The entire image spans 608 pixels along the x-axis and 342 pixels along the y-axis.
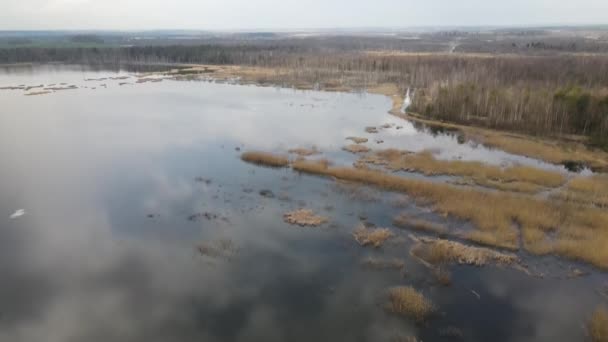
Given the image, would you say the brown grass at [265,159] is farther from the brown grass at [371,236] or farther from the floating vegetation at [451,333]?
the floating vegetation at [451,333]

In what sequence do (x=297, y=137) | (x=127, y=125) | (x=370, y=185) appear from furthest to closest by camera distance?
(x=127, y=125) < (x=297, y=137) < (x=370, y=185)

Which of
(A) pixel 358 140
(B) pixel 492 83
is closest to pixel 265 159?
(A) pixel 358 140

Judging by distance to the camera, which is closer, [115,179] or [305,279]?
[305,279]

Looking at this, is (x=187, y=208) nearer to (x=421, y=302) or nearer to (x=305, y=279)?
(x=305, y=279)

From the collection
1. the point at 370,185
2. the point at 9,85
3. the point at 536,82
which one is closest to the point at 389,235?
the point at 370,185

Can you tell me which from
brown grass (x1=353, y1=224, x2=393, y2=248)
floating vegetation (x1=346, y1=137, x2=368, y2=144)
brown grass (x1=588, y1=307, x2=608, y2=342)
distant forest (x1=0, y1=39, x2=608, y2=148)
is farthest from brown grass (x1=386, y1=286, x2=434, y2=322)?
distant forest (x1=0, y1=39, x2=608, y2=148)

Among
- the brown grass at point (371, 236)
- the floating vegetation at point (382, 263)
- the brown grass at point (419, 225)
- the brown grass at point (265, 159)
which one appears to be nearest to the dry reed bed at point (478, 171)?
the brown grass at point (265, 159)
